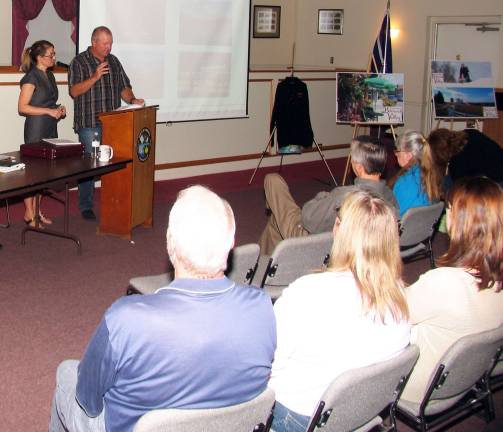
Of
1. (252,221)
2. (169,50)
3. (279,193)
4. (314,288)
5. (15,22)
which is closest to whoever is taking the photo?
(314,288)

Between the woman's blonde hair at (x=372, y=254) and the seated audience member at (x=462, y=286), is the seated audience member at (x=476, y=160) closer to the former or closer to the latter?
the seated audience member at (x=462, y=286)

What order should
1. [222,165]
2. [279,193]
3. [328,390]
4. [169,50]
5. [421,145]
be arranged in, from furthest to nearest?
[222,165], [169,50], [421,145], [279,193], [328,390]

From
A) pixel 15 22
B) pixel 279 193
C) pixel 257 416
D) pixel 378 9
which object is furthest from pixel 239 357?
pixel 378 9

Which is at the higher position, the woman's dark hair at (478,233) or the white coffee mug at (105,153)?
the white coffee mug at (105,153)

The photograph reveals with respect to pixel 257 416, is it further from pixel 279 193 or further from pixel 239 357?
pixel 279 193

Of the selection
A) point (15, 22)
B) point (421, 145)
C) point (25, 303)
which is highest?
point (15, 22)

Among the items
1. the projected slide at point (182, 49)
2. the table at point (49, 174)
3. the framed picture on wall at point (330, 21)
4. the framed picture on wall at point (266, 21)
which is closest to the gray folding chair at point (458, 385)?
the table at point (49, 174)

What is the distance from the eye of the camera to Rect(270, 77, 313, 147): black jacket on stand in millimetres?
7711

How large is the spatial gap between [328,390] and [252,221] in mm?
4435

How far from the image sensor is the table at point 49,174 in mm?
4094

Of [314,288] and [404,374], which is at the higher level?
[314,288]

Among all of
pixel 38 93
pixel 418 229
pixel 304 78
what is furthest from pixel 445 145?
pixel 304 78

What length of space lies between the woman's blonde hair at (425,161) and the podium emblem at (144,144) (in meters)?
2.08

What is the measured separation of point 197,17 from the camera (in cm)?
713
